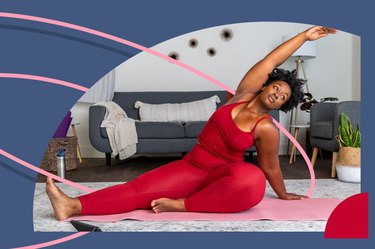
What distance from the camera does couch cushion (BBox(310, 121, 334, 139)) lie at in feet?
8.72

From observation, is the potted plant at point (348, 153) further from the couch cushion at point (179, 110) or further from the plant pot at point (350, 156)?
the couch cushion at point (179, 110)

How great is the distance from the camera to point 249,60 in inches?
116

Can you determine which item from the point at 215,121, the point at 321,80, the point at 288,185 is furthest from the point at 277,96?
the point at 321,80

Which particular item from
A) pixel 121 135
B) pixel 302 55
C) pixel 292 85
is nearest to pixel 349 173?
pixel 302 55

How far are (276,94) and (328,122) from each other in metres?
1.44

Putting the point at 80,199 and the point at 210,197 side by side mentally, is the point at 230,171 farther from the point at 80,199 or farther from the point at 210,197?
the point at 80,199

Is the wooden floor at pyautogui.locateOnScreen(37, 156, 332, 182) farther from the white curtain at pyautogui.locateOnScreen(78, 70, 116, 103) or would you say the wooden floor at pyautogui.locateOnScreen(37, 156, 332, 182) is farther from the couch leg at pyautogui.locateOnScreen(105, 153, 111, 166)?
the white curtain at pyautogui.locateOnScreen(78, 70, 116, 103)

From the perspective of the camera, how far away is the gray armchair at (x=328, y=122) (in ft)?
8.46

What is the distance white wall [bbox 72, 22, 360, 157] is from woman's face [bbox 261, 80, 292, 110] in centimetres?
147

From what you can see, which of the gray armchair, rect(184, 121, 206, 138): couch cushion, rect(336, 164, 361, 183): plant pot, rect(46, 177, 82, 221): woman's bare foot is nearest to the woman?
rect(46, 177, 82, 221): woman's bare foot

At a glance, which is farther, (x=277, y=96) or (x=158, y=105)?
(x=158, y=105)

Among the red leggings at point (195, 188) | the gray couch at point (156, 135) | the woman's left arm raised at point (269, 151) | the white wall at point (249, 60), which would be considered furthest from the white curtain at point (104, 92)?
the woman's left arm raised at point (269, 151)

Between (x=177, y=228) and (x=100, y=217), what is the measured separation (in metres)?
0.28

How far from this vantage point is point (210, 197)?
1525 millimetres
